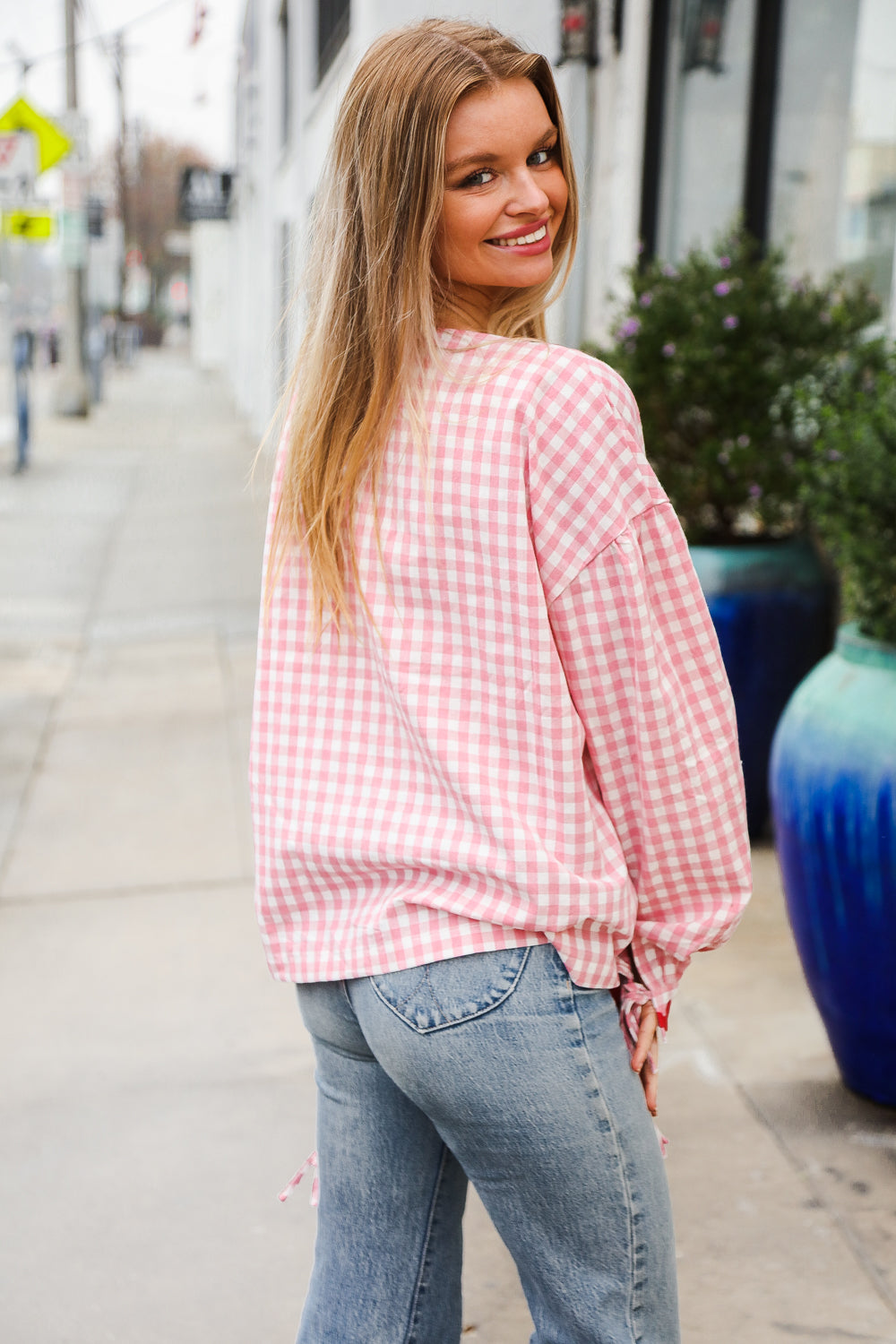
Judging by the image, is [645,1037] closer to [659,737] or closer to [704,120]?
[659,737]

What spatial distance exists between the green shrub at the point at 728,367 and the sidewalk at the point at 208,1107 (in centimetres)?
122

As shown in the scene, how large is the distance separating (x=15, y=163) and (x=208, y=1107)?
44.6 feet

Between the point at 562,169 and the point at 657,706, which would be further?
the point at 562,169

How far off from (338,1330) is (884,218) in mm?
4019

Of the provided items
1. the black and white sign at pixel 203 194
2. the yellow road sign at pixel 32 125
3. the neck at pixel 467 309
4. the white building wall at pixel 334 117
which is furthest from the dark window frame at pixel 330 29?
the black and white sign at pixel 203 194

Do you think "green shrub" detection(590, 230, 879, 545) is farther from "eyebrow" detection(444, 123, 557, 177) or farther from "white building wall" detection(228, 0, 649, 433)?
"eyebrow" detection(444, 123, 557, 177)

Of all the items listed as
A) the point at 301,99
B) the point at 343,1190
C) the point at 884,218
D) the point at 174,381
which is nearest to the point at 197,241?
the point at 174,381

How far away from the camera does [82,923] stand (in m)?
3.99

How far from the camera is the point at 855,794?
271cm

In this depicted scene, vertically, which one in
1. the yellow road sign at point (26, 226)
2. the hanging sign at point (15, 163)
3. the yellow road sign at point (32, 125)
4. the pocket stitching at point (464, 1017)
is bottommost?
the pocket stitching at point (464, 1017)

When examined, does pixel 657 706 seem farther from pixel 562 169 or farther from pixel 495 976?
pixel 562 169

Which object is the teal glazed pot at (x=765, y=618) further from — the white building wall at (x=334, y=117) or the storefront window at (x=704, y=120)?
the storefront window at (x=704, y=120)

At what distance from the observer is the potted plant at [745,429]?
169 inches

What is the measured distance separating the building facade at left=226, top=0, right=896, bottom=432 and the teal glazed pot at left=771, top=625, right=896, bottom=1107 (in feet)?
5.15
